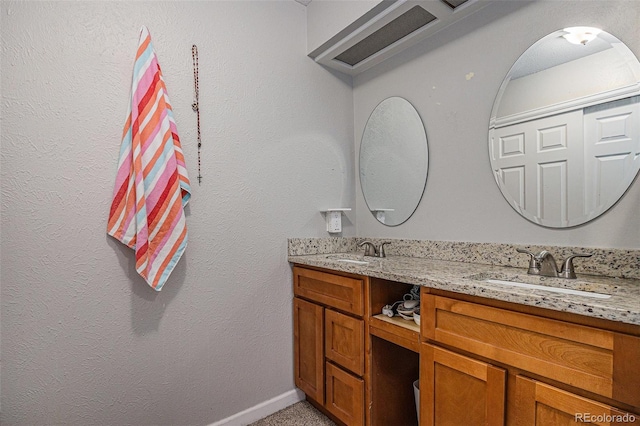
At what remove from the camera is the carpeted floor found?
1795mm

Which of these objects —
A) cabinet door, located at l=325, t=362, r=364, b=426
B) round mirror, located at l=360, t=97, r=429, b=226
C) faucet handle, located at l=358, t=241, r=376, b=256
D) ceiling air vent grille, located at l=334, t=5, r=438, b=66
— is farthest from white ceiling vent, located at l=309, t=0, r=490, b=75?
cabinet door, located at l=325, t=362, r=364, b=426

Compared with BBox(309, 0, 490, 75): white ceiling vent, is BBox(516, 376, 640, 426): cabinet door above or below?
below

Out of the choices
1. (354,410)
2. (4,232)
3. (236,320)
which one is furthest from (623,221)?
(4,232)

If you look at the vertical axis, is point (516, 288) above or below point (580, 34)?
below

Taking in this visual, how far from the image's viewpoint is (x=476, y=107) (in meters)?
1.65

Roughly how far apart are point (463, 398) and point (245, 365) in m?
1.21

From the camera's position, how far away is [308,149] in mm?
2139

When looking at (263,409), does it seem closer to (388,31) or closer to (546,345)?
(546,345)

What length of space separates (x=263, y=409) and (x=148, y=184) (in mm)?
1424

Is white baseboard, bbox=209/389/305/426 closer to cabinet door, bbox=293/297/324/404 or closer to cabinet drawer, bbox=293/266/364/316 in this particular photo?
cabinet door, bbox=293/297/324/404

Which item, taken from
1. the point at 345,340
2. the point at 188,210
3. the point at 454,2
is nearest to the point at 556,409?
the point at 345,340

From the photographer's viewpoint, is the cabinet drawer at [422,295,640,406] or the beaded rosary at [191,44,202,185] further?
the beaded rosary at [191,44,202,185]

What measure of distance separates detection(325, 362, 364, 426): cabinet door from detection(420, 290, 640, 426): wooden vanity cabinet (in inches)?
14.3

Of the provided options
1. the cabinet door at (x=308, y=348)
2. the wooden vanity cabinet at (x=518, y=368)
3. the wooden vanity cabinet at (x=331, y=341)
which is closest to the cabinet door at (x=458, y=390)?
the wooden vanity cabinet at (x=518, y=368)
